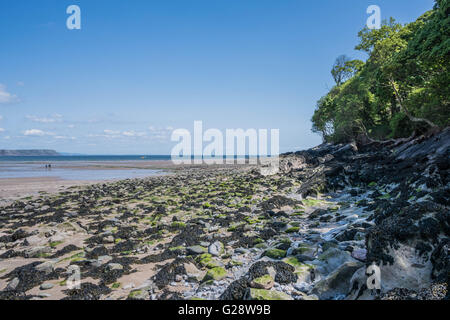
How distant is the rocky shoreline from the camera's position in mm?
3686

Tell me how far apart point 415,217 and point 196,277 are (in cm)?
424

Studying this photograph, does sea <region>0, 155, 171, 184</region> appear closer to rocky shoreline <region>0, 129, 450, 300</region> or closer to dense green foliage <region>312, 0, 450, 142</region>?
rocky shoreline <region>0, 129, 450, 300</region>

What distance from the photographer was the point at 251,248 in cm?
636

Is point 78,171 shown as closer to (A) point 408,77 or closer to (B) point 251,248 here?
(B) point 251,248

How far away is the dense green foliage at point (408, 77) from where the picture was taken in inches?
437

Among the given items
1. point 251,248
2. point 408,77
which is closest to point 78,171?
point 251,248

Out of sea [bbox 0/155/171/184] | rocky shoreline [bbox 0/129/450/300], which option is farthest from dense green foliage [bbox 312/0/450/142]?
sea [bbox 0/155/171/184]

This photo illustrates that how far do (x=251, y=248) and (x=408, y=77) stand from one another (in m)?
17.4

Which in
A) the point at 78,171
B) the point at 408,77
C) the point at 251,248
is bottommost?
the point at 251,248
